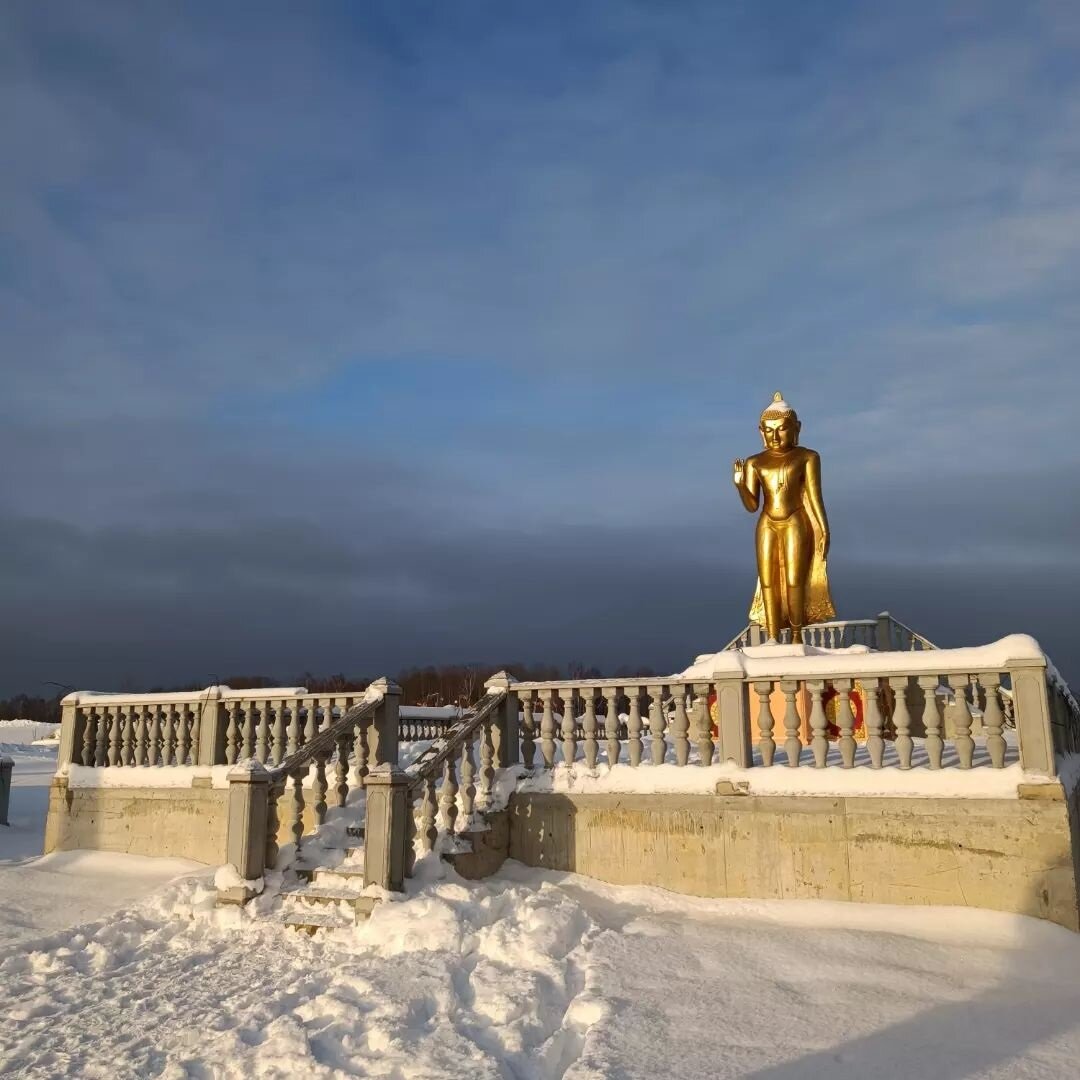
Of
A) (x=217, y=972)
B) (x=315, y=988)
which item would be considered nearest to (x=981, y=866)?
(x=315, y=988)

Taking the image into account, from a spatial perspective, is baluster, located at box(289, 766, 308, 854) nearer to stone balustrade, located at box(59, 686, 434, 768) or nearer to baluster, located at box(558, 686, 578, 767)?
stone balustrade, located at box(59, 686, 434, 768)

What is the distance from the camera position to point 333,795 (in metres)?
10.7

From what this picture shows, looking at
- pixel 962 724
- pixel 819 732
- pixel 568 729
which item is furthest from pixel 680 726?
pixel 962 724

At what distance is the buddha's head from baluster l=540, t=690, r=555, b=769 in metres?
7.22

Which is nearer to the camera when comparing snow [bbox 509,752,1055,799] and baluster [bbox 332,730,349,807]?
snow [bbox 509,752,1055,799]

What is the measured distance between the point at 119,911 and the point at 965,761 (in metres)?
8.12

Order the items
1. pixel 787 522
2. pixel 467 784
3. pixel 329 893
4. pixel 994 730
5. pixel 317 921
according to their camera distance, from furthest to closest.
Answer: pixel 787 522 < pixel 467 784 < pixel 329 893 < pixel 317 921 < pixel 994 730

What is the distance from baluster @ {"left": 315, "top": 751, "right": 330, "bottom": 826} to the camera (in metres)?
9.65

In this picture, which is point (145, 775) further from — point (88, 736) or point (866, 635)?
point (866, 635)

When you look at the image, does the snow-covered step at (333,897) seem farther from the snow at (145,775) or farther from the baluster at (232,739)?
the baluster at (232,739)

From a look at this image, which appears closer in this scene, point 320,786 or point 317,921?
point 317,921

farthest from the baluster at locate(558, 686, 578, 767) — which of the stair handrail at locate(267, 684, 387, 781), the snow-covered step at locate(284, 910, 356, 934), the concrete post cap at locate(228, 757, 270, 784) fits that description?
the concrete post cap at locate(228, 757, 270, 784)

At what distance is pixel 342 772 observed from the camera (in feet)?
34.3

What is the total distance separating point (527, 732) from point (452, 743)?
120 cm
